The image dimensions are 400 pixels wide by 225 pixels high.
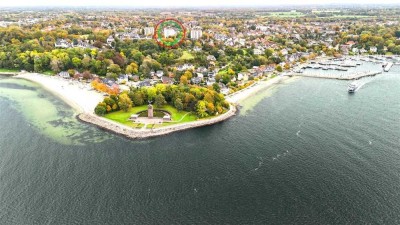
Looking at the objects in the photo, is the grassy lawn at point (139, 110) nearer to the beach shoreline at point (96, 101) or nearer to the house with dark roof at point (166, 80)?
the beach shoreline at point (96, 101)

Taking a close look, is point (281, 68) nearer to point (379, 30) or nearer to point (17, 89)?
point (17, 89)

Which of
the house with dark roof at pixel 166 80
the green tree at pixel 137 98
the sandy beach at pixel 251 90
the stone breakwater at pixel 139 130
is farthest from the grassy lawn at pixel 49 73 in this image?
the sandy beach at pixel 251 90

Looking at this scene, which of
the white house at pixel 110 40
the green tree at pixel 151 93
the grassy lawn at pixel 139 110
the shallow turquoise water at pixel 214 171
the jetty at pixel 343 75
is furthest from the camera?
the white house at pixel 110 40

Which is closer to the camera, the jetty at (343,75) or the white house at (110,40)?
the jetty at (343,75)

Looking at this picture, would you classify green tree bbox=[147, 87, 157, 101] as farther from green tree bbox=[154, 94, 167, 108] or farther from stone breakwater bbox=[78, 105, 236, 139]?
stone breakwater bbox=[78, 105, 236, 139]

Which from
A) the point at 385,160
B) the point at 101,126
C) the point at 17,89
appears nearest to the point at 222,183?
the point at 385,160

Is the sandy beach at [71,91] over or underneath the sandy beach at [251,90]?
underneath

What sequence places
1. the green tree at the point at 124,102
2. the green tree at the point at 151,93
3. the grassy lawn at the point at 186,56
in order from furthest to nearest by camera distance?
1. the grassy lawn at the point at 186,56
2. the green tree at the point at 151,93
3. the green tree at the point at 124,102
